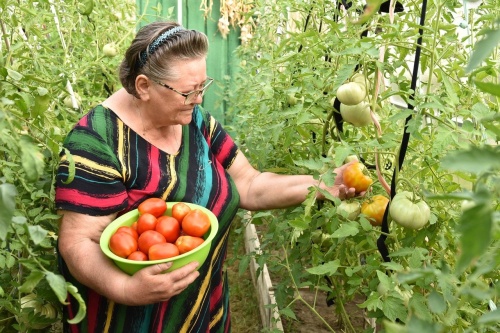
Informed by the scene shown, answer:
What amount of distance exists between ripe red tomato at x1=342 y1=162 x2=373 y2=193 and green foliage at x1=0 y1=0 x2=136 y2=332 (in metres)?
0.78

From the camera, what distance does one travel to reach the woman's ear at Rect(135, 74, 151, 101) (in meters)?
1.65

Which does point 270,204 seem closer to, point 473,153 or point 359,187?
point 359,187

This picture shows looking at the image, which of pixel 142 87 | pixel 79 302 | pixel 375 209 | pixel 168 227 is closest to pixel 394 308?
pixel 375 209

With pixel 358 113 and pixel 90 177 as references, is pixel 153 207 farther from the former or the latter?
pixel 358 113

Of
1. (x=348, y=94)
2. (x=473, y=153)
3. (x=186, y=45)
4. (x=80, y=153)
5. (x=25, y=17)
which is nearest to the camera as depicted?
(x=473, y=153)

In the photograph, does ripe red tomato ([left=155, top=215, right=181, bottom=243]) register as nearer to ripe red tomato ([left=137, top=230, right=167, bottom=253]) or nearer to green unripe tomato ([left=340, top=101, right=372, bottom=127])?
ripe red tomato ([left=137, top=230, right=167, bottom=253])

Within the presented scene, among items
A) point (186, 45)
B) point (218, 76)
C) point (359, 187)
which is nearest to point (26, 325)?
point (186, 45)

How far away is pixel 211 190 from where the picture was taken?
5.87ft

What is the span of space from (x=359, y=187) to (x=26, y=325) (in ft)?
3.60

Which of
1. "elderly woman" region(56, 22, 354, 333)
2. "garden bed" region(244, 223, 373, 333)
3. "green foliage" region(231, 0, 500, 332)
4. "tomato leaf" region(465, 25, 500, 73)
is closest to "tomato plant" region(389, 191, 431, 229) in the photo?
"green foliage" region(231, 0, 500, 332)

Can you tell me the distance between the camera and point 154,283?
1.40 meters

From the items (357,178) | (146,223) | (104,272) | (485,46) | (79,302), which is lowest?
(104,272)

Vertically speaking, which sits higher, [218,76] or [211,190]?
[211,190]

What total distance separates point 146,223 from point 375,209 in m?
0.61
